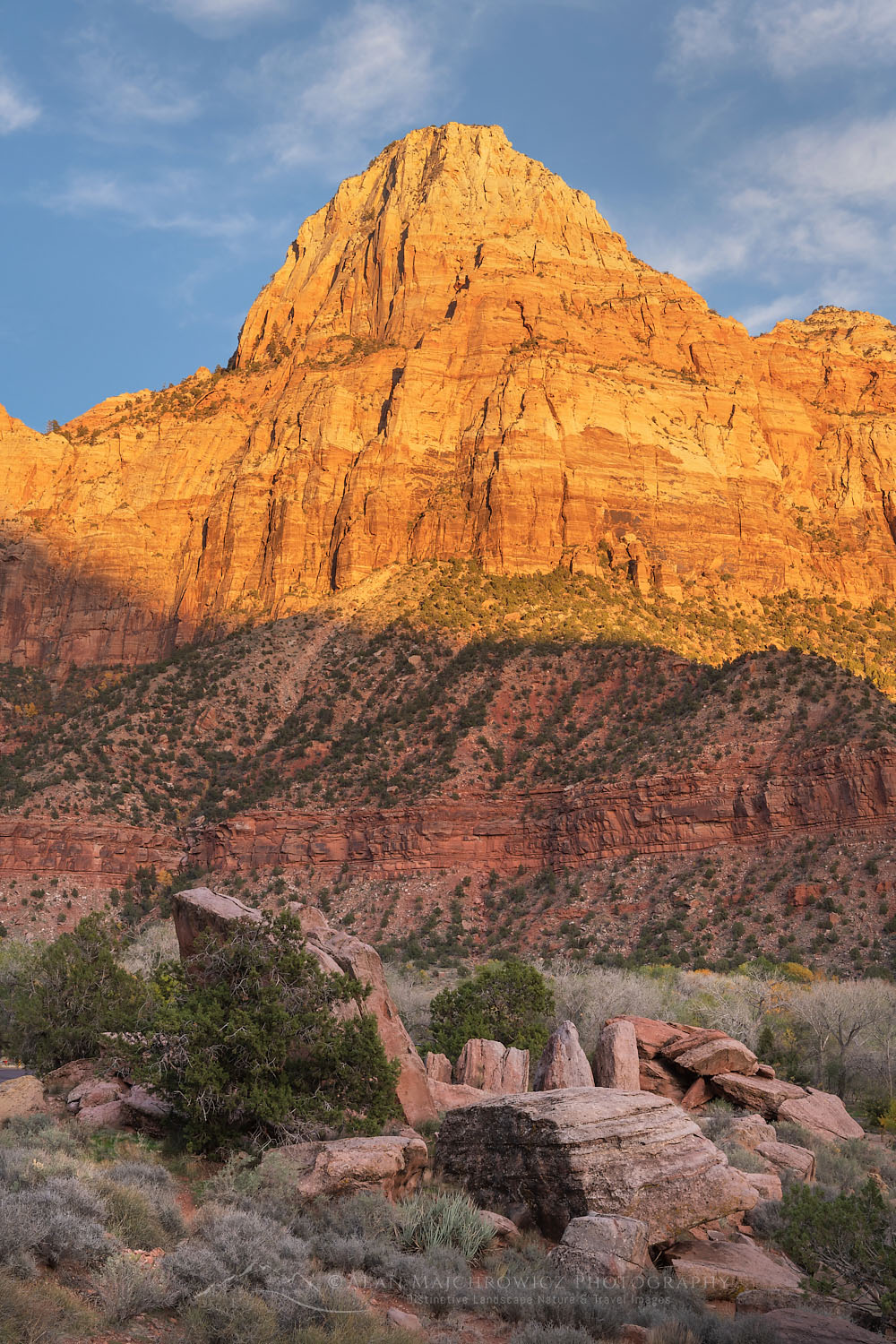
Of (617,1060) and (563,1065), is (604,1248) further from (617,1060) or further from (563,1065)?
(617,1060)

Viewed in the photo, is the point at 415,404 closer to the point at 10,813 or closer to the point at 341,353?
the point at 341,353

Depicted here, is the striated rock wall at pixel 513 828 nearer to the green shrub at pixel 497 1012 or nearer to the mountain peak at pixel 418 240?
the green shrub at pixel 497 1012

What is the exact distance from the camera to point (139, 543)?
86.5m

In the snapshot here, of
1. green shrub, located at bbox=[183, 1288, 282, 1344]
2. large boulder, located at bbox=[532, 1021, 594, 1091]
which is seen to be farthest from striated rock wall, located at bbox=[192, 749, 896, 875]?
green shrub, located at bbox=[183, 1288, 282, 1344]

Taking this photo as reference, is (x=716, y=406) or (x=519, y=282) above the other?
(x=519, y=282)

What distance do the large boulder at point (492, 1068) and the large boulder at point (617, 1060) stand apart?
1.41 m

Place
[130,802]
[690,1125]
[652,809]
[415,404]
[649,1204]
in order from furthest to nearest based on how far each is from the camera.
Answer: [415,404] < [130,802] < [652,809] < [690,1125] < [649,1204]

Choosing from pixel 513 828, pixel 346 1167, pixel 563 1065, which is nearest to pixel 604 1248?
pixel 346 1167

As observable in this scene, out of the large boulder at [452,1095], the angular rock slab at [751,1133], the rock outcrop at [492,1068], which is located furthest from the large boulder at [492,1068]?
the angular rock slab at [751,1133]

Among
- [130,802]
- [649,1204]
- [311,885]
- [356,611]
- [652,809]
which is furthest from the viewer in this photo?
[356,611]

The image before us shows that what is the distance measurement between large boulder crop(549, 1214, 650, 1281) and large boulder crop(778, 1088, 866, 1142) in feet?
30.6

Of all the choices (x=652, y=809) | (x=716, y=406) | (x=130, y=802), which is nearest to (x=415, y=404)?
(x=716, y=406)

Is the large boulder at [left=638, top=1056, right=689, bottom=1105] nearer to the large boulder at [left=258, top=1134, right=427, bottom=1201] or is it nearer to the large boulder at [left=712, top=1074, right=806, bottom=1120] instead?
the large boulder at [left=712, top=1074, right=806, bottom=1120]

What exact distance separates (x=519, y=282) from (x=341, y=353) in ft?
53.2
